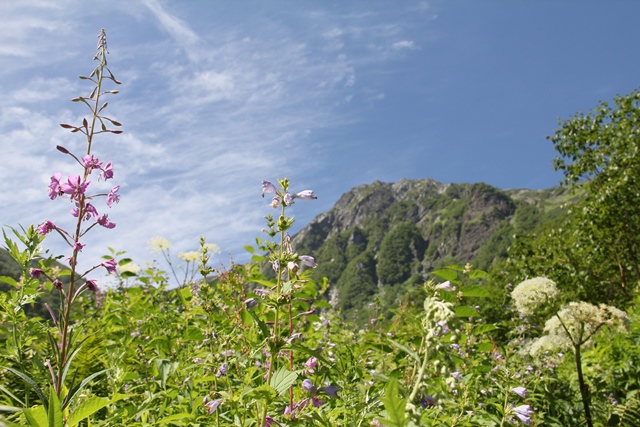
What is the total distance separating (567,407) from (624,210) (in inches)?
517

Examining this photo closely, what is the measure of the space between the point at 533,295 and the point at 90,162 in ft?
20.4

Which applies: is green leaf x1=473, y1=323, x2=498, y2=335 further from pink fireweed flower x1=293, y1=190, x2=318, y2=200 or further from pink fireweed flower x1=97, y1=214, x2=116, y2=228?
pink fireweed flower x1=97, y1=214, x2=116, y2=228

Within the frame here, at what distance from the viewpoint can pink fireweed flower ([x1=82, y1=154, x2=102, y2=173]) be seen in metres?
2.57

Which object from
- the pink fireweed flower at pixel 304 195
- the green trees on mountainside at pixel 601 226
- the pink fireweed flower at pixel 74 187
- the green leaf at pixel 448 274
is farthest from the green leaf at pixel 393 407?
the green trees on mountainside at pixel 601 226

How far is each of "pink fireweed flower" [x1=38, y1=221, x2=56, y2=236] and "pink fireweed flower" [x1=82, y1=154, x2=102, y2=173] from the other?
39cm

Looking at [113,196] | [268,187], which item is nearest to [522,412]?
[268,187]

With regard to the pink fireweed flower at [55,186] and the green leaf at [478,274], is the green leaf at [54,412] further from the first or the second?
the green leaf at [478,274]

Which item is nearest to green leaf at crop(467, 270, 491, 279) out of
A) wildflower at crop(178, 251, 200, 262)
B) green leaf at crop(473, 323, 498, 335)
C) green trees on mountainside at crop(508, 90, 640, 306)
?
green leaf at crop(473, 323, 498, 335)

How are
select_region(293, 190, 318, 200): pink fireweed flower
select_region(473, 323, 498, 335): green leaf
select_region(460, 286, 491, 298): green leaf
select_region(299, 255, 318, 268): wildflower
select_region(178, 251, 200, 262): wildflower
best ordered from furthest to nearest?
select_region(178, 251, 200, 262): wildflower < select_region(473, 323, 498, 335): green leaf < select_region(460, 286, 491, 298): green leaf < select_region(293, 190, 318, 200): pink fireweed flower < select_region(299, 255, 318, 268): wildflower

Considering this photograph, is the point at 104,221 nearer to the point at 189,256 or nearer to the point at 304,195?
the point at 304,195

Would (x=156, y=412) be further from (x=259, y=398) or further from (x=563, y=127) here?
(x=563, y=127)

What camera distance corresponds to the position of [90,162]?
2.58 meters

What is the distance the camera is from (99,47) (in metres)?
2.95

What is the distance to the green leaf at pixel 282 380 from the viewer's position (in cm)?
180
